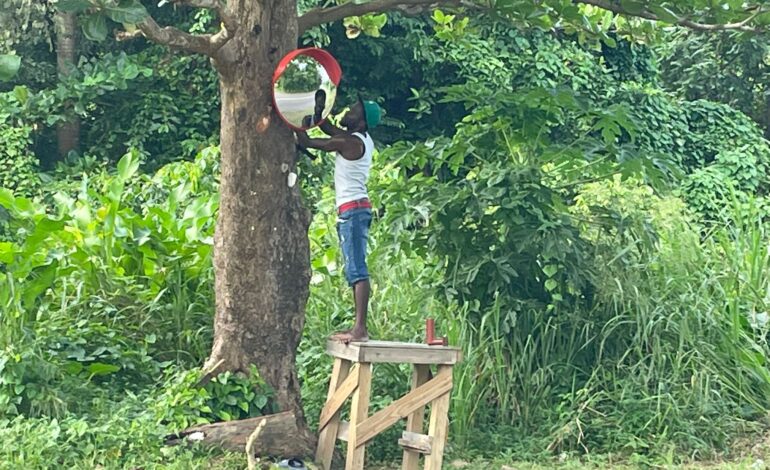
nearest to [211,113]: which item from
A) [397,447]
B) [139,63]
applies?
[139,63]

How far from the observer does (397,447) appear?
19.3ft

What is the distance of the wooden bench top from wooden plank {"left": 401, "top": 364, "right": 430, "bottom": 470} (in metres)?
0.24

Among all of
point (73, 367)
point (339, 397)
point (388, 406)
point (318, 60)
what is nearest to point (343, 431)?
point (339, 397)

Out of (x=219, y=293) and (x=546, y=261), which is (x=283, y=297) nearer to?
(x=219, y=293)

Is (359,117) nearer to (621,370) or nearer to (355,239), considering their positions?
(355,239)

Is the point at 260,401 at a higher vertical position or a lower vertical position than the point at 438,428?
higher

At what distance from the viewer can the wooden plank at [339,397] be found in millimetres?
5051

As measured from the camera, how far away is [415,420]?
540 cm

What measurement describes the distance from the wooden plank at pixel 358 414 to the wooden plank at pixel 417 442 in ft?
0.99

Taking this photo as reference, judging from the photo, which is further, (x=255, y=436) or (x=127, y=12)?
(x=255, y=436)

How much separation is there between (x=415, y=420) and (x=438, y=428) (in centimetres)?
28

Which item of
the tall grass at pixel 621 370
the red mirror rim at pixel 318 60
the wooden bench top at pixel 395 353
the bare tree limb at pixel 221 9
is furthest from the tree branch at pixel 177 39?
the tall grass at pixel 621 370

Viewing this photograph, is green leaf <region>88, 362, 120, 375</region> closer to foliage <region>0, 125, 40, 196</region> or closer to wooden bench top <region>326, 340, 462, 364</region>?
wooden bench top <region>326, 340, 462, 364</region>

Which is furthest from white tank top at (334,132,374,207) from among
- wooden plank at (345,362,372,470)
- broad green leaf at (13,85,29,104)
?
broad green leaf at (13,85,29,104)
